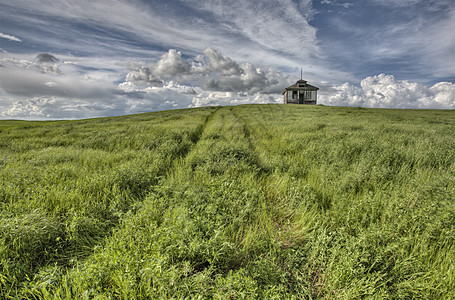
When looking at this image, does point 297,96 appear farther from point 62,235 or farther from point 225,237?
point 62,235

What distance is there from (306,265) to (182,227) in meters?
1.56

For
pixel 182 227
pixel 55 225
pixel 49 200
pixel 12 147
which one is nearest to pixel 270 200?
pixel 182 227

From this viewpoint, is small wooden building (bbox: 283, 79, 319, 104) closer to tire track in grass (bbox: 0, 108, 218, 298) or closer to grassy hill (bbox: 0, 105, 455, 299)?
grassy hill (bbox: 0, 105, 455, 299)

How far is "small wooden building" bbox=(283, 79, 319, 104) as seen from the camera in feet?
180

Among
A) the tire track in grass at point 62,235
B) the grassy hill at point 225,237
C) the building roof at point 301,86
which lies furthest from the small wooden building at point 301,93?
the tire track in grass at point 62,235

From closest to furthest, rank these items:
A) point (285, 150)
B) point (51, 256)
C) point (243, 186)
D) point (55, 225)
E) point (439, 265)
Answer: point (439, 265) → point (51, 256) → point (55, 225) → point (243, 186) → point (285, 150)

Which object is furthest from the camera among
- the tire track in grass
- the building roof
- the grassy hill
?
the building roof

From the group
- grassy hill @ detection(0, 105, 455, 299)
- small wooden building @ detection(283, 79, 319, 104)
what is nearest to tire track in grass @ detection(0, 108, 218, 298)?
grassy hill @ detection(0, 105, 455, 299)

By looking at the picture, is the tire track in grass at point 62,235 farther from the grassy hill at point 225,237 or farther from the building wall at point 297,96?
the building wall at point 297,96

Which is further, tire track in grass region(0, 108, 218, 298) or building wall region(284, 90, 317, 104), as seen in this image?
building wall region(284, 90, 317, 104)

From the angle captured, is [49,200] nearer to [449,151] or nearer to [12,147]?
[12,147]

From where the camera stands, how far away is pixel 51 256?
8.38 feet

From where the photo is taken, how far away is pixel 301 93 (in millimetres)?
55812

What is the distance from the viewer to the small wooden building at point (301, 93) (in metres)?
55.0
